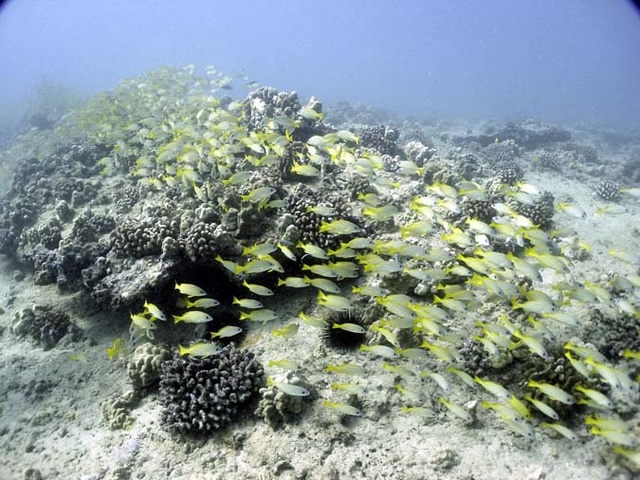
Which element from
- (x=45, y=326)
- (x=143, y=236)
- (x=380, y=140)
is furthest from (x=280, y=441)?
(x=380, y=140)

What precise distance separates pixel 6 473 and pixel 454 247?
757 cm

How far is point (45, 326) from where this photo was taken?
286 inches

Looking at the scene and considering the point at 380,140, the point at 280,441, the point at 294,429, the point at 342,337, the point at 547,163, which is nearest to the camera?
the point at 280,441

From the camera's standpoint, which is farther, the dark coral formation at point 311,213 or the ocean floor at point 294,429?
the dark coral formation at point 311,213

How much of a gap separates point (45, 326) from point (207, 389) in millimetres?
4354

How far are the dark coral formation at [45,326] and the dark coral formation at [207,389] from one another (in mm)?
3184

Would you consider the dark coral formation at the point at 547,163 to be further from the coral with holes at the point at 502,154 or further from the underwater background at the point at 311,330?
the underwater background at the point at 311,330

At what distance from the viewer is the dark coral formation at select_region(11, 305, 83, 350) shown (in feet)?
23.7

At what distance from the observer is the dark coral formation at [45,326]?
722cm

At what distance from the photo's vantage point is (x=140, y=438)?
16.7ft

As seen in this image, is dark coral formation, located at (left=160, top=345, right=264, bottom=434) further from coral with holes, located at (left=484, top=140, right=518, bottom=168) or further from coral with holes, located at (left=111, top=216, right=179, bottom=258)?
coral with holes, located at (left=484, top=140, right=518, bottom=168)

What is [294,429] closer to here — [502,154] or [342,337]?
[342,337]

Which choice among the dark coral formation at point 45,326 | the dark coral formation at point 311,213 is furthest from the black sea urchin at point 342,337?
the dark coral formation at point 45,326

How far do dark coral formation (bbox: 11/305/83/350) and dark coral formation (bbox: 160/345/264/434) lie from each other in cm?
318
